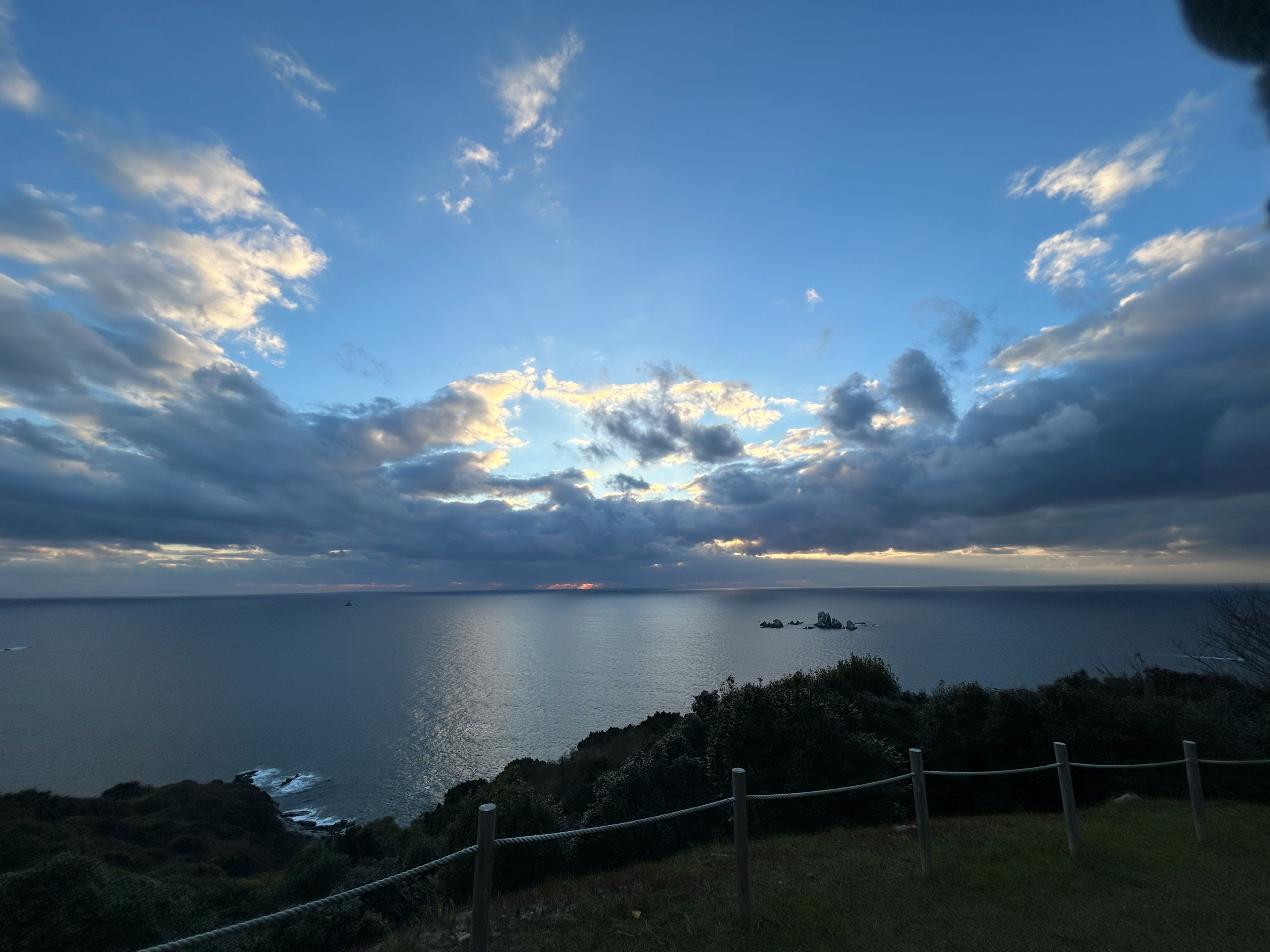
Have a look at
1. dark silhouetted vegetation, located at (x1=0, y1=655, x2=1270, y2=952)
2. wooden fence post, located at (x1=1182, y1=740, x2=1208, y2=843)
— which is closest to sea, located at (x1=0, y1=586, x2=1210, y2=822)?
dark silhouetted vegetation, located at (x1=0, y1=655, x2=1270, y2=952)

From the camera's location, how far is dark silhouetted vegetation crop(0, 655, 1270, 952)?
29.9ft

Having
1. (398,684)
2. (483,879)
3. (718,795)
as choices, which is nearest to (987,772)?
(483,879)

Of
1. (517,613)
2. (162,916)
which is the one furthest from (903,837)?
(517,613)

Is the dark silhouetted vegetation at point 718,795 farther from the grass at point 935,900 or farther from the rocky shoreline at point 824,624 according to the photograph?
the rocky shoreline at point 824,624

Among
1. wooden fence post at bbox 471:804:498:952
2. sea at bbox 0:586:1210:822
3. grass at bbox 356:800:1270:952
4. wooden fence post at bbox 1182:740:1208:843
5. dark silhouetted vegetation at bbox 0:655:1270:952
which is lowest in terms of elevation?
sea at bbox 0:586:1210:822

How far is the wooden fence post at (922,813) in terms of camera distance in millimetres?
6754

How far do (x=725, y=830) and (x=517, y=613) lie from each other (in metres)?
185

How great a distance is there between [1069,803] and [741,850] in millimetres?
4919

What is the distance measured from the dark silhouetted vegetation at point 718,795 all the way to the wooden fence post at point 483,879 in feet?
15.3

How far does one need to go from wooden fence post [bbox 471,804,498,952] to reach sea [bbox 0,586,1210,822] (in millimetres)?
26312

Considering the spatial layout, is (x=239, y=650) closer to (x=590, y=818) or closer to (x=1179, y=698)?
(x=590, y=818)

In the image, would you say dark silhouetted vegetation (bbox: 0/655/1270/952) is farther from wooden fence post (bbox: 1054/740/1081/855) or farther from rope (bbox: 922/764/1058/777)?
wooden fence post (bbox: 1054/740/1081/855)

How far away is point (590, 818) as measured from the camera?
13703mm

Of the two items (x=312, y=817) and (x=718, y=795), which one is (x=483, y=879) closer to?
(x=718, y=795)
